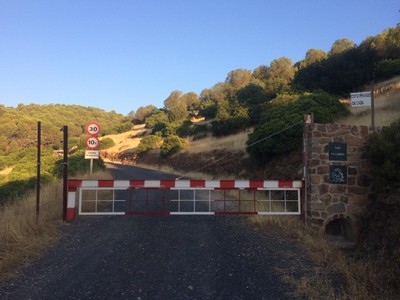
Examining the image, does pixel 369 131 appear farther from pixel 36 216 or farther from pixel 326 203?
pixel 36 216

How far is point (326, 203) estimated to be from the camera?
8.98 meters

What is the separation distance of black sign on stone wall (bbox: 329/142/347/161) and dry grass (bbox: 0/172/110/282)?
6.61 meters

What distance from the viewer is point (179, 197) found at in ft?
33.1

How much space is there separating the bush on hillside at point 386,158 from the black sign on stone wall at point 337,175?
66 centimetres

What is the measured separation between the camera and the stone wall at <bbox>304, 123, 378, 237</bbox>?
29.5 feet

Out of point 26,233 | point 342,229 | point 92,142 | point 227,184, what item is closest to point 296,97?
point 92,142

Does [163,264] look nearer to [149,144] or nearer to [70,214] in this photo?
[70,214]

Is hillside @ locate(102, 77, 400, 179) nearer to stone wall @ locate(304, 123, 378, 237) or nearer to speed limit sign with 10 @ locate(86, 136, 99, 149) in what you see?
stone wall @ locate(304, 123, 378, 237)

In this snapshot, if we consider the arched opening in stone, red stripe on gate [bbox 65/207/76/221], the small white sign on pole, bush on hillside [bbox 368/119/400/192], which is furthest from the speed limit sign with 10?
bush on hillside [bbox 368/119/400/192]

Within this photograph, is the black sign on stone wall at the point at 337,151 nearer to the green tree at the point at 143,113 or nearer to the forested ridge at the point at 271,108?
the forested ridge at the point at 271,108

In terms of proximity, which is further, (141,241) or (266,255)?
(141,241)

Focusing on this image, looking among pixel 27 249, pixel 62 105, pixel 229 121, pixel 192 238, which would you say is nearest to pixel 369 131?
pixel 192 238

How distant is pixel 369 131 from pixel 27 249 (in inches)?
319

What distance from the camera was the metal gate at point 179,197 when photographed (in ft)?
29.4
